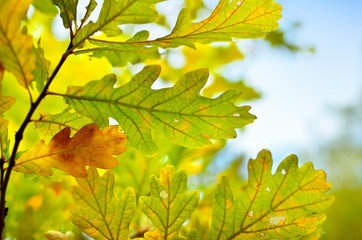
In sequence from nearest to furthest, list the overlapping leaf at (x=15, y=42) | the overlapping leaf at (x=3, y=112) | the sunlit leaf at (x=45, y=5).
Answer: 1. the overlapping leaf at (x=15, y=42)
2. the overlapping leaf at (x=3, y=112)
3. the sunlit leaf at (x=45, y=5)

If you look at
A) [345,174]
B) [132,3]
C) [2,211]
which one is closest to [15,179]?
[2,211]

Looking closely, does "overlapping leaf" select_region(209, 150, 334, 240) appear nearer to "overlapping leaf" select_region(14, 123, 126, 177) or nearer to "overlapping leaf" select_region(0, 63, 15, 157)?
"overlapping leaf" select_region(14, 123, 126, 177)

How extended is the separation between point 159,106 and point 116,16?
0.15 meters

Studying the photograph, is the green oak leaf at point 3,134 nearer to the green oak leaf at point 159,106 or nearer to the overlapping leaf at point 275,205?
the green oak leaf at point 159,106

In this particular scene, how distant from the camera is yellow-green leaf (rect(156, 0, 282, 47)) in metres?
0.58

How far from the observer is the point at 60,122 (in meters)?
0.63

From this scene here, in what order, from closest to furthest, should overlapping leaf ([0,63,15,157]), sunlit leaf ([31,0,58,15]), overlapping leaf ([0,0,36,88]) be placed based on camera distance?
1. overlapping leaf ([0,0,36,88])
2. overlapping leaf ([0,63,15,157])
3. sunlit leaf ([31,0,58,15])

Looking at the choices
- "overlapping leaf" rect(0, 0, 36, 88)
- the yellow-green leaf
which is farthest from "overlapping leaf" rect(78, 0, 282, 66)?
"overlapping leaf" rect(0, 0, 36, 88)

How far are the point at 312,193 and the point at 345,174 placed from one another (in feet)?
9.31

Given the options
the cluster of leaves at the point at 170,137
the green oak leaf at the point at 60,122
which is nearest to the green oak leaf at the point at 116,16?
the cluster of leaves at the point at 170,137

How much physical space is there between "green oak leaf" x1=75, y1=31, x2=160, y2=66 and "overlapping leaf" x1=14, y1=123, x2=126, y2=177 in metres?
0.13

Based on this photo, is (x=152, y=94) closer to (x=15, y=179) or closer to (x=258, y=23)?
(x=258, y=23)

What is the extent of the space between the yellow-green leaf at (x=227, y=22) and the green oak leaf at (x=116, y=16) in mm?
46

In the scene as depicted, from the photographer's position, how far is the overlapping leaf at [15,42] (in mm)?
447
